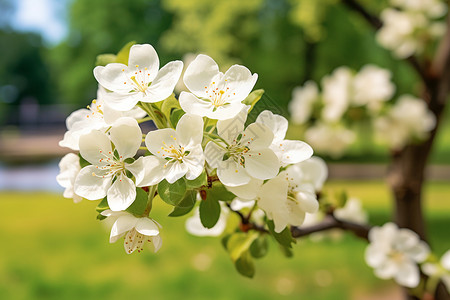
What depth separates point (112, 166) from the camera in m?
0.81

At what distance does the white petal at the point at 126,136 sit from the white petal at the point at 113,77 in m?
0.07

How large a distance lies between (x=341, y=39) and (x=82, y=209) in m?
8.82

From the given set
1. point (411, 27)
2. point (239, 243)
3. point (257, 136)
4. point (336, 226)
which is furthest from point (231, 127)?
point (411, 27)

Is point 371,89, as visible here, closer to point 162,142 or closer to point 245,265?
point 245,265

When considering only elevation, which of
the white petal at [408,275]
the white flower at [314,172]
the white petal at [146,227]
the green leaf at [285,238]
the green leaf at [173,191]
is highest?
the green leaf at [173,191]

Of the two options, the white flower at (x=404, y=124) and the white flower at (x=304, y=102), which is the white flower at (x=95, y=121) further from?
the white flower at (x=404, y=124)

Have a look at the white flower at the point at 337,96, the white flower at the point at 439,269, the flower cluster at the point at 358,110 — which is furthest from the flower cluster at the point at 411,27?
the white flower at the point at 439,269

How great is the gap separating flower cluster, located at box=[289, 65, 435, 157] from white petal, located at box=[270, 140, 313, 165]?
1801mm

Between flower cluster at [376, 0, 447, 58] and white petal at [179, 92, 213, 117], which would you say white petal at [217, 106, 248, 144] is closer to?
white petal at [179, 92, 213, 117]

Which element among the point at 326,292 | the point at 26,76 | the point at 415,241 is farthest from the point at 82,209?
the point at 26,76

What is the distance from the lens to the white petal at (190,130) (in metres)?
0.76

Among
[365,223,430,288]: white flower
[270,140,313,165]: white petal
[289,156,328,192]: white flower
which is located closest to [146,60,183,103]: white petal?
[270,140,313,165]: white petal

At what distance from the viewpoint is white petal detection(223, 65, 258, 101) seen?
80 cm

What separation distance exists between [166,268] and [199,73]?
3.96m
